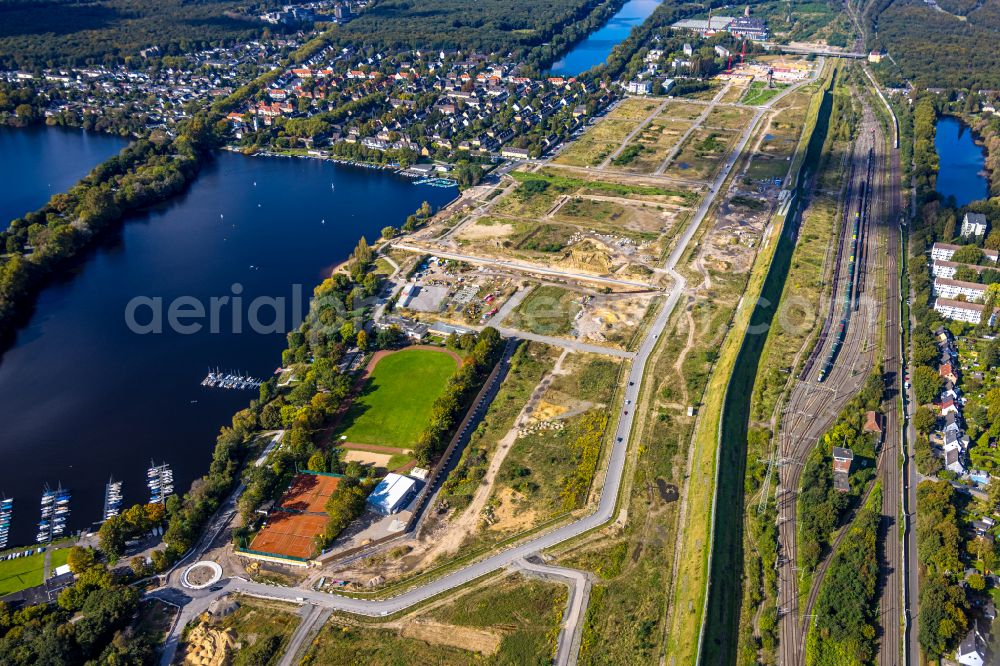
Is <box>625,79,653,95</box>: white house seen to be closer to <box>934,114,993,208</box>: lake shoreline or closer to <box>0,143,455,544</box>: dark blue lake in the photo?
<box>934,114,993,208</box>: lake shoreline

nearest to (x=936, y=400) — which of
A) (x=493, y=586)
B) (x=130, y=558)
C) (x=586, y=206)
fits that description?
(x=493, y=586)

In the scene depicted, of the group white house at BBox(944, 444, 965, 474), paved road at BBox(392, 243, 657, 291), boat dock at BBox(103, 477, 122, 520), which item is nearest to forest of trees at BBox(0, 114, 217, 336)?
boat dock at BBox(103, 477, 122, 520)

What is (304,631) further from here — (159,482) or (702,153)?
(702,153)

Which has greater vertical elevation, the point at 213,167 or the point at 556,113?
the point at 556,113

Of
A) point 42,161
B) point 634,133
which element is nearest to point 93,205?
point 42,161

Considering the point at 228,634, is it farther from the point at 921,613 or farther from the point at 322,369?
the point at 921,613

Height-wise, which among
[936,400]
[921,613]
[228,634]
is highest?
[936,400]
